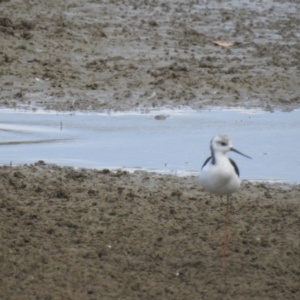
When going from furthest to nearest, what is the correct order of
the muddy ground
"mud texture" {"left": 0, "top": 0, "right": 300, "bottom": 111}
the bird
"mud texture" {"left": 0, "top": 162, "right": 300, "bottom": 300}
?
1. "mud texture" {"left": 0, "top": 0, "right": 300, "bottom": 111}
2. the bird
3. the muddy ground
4. "mud texture" {"left": 0, "top": 162, "right": 300, "bottom": 300}

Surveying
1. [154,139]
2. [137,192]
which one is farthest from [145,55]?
[137,192]

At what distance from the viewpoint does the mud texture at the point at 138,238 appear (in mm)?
6109

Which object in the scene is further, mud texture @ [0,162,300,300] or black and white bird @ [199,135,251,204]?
black and white bird @ [199,135,251,204]

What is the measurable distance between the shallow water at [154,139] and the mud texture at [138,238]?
403mm

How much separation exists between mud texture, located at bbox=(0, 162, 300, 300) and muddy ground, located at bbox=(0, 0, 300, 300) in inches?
0.5

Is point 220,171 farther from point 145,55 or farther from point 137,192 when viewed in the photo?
point 145,55

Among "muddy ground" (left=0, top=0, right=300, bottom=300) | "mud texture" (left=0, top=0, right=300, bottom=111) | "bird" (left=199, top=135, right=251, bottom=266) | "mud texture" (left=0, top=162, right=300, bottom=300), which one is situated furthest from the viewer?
"mud texture" (left=0, top=0, right=300, bottom=111)

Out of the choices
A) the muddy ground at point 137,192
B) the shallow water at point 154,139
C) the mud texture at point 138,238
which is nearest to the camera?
the mud texture at point 138,238

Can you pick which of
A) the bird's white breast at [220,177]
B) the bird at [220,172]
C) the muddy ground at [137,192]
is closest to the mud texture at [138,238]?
the muddy ground at [137,192]

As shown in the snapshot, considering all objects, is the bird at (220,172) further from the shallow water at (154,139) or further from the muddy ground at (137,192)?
the shallow water at (154,139)

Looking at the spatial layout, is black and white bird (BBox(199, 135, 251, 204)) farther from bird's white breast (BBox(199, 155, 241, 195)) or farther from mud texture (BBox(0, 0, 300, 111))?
mud texture (BBox(0, 0, 300, 111))

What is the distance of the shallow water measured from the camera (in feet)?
29.7

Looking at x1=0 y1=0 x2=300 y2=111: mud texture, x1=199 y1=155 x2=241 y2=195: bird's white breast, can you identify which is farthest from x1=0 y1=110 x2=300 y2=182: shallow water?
x1=199 y1=155 x2=241 y2=195: bird's white breast

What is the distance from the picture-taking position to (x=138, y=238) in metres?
6.95
